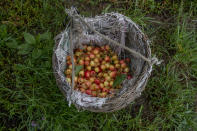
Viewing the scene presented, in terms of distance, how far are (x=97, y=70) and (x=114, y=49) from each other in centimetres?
32

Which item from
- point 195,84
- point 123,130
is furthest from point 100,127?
point 195,84

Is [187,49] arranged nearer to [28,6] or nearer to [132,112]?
[132,112]

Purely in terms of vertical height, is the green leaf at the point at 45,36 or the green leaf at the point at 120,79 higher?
the green leaf at the point at 45,36

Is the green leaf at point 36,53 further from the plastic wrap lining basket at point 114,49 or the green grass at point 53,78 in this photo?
the plastic wrap lining basket at point 114,49

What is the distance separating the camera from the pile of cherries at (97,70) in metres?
2.38

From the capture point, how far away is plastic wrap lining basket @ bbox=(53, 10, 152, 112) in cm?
203

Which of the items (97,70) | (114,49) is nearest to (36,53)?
(97,70)

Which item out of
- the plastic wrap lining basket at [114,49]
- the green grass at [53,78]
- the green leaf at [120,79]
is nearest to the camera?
the plastic wrap lining basket at [114,49]

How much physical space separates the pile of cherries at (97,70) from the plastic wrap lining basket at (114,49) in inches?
3.1

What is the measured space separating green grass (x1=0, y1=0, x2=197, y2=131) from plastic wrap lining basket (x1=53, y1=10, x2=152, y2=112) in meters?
0.37

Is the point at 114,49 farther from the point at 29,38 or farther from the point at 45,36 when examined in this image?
the point at 29,38

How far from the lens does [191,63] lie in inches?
111

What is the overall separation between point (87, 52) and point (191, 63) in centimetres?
130

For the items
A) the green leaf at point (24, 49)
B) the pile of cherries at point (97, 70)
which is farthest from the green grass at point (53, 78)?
the pile of cherries at point (97, 70)
